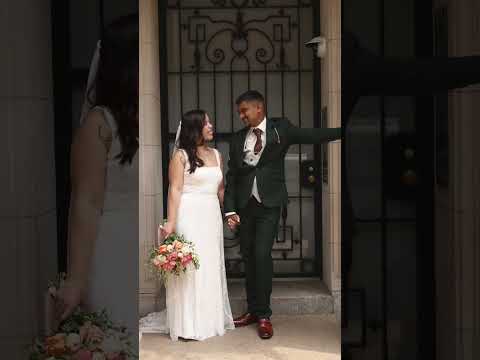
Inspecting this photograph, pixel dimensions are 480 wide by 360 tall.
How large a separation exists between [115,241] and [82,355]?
31 cm

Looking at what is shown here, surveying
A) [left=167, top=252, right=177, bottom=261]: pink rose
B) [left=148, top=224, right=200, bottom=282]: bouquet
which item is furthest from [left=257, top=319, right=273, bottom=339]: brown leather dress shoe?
[left=167, top=252, right=177, bottom=261]: pink rose

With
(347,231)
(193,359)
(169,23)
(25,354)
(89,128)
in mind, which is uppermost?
(169,23)

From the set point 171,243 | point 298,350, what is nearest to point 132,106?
point 171,243

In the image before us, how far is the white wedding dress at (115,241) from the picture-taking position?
1.60 metres

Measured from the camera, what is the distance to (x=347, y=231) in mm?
1639

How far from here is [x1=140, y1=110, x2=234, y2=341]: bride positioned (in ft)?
11.4

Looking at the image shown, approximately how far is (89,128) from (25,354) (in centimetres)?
63

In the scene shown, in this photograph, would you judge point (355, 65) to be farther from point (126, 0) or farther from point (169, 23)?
point (169, 23)

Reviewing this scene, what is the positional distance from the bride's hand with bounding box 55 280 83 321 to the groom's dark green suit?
208cm

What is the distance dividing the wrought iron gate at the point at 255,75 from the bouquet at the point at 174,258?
92cm

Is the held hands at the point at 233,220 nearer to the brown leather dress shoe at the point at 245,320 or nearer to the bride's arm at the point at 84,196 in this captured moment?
the brown leather dress shoe at the point at 245,320

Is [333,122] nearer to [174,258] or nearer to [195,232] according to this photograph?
[195,232]

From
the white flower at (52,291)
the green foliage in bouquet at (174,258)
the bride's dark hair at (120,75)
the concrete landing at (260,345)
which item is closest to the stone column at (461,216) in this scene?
the bride's dark hair at (120,75)

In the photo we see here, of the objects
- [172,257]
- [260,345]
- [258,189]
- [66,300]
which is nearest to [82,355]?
[66,300]
